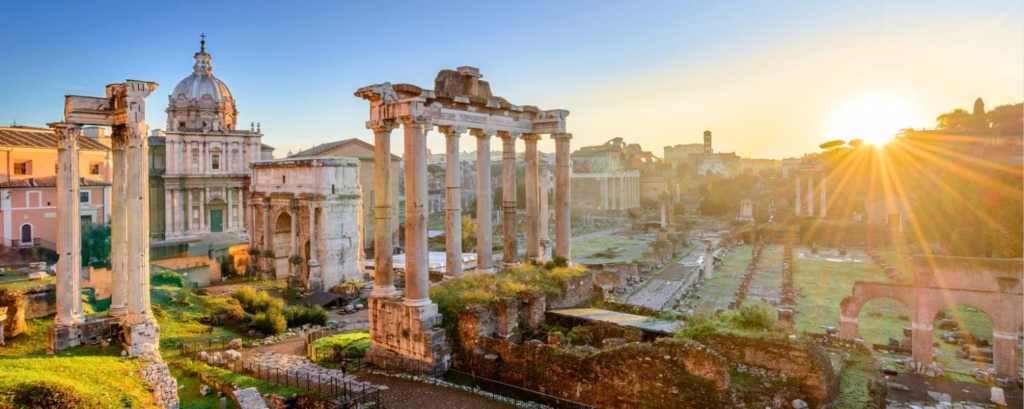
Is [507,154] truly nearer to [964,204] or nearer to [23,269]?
[23,269]

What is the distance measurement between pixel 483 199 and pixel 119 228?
8438 mm

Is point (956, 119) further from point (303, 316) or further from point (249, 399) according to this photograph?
point (249, 399)

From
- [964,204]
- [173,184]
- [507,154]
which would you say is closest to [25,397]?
[507,154]

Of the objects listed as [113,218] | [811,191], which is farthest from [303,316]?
[811,191]

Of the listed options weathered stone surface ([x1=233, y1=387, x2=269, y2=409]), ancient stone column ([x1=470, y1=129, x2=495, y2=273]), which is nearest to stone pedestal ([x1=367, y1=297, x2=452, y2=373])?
weathered stone surface ([x1=233, y1=387, x2=269, y2=409])

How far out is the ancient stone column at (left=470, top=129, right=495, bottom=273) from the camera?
15132mm

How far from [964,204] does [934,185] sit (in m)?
10.5

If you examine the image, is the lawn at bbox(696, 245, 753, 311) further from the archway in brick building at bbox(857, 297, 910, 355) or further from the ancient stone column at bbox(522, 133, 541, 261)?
the ancient stone column at bbox(522, 133, 541, 261)

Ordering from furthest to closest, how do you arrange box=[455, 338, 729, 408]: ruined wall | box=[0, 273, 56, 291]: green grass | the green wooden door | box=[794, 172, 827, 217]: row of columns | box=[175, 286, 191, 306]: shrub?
1. box=[794, 172, 827, 217]: row of columns
2. the green wooden door
3. box=[175, 286, 191, 306]: shrub
4. box=[0, 273, 56, 291]: green grass
5. box=[455, 338, 729, 408]: ruined wall

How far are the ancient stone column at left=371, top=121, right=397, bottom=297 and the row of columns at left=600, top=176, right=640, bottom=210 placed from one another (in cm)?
8141

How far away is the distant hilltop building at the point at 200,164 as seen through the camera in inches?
1457

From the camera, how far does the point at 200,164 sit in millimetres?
37562

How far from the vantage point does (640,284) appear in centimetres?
3422

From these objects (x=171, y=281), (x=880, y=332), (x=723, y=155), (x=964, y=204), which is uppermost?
(x=723, y=155)
